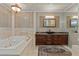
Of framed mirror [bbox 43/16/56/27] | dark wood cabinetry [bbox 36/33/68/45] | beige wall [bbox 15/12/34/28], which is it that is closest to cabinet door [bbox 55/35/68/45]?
dark wood cabinetry [bbox 36/33/68/45]

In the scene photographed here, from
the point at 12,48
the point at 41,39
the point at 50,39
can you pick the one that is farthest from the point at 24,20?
the point at 12,48

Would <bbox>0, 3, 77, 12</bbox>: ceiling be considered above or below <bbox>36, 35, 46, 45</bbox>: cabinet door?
above

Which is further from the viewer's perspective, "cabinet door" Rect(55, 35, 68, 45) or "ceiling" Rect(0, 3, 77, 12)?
"cabinet door" Rect(55, 35, 68, 45)

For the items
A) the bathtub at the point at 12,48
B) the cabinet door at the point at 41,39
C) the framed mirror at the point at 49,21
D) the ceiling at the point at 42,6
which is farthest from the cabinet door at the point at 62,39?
the bathtub at the point at 12,48

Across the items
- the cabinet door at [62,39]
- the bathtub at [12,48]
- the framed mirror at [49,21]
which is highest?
the framed mirror at [49,21]

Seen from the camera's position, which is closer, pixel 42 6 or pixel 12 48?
pixel 12 48

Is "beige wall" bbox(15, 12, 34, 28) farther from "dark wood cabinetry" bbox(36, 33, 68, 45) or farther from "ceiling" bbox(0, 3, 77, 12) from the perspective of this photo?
"dark wood cabinetry" bbox(36, 33, 68, 45)

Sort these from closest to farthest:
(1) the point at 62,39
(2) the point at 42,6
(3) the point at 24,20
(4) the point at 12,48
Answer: (4) the point at 12,48 < (2) the point at 42,6 < (3) the point at 24,20 < (1) the point at 62,39

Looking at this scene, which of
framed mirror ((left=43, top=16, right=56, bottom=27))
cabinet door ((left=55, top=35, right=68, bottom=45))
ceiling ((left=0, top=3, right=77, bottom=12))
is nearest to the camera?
ceiling ((left=0, top=3, right=77, bottom=12))

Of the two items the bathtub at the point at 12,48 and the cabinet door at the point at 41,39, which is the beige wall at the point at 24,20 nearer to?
the cabinet door at the point at 41,39

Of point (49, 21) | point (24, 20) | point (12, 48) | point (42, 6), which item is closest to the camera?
point (12, 48)

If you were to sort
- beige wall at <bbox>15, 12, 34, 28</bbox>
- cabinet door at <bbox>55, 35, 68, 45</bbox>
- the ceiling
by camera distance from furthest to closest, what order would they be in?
cabinet door at <bbox>55, 35, 68, 45</bbox>, beige wall at <bbox>15, 12, 34, 28</bbox>, the ceiling

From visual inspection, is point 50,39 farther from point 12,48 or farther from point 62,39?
point 12,48

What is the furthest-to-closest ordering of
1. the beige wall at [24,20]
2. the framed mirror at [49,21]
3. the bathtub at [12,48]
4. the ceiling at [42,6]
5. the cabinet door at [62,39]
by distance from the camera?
the framed mirror at [49,21] → the cabinet door at [62,39] → the beige wall at [24,20] → the bathtub at [12,48] → the ceiling at [42,6]
